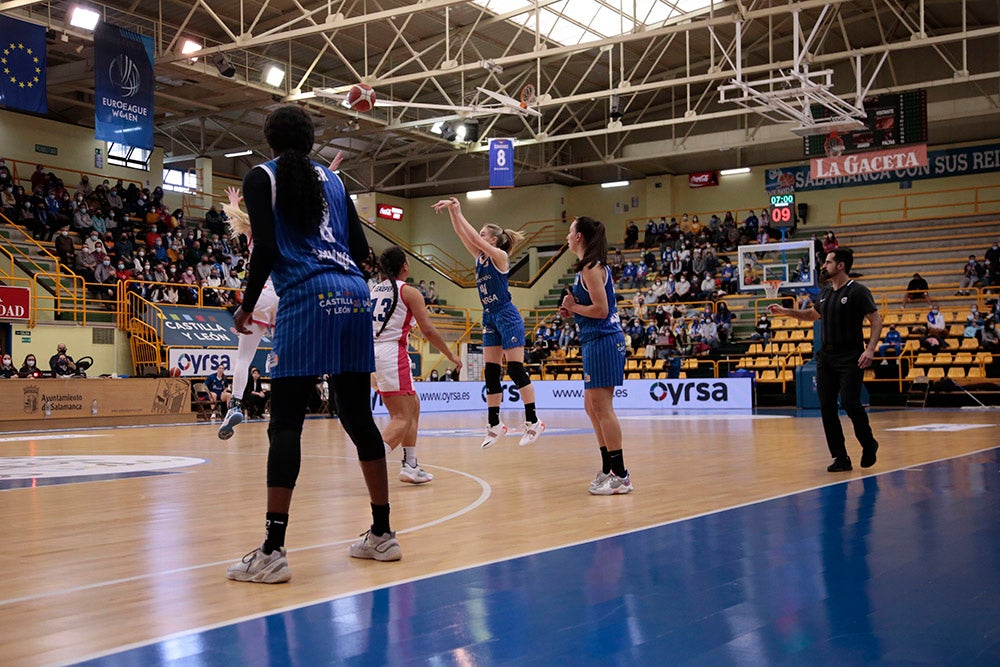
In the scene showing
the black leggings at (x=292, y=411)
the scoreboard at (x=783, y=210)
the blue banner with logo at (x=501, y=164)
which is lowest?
the black leggings at (x=292, y=411)

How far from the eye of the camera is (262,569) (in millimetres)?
3648

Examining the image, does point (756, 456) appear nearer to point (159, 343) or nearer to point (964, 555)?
point (964, 555)

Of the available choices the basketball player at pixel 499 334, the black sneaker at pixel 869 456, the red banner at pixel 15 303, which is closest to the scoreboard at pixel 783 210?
the red banner at pixel 15 303

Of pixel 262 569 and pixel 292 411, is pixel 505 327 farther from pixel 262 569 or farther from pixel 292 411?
pixel 262 569

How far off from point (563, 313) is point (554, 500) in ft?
3.69

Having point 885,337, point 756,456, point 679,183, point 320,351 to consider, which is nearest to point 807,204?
point 679,183

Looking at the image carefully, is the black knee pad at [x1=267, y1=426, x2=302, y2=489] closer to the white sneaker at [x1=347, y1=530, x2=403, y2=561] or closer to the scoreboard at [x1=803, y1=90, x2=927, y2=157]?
the white sneaker at [x1=347, y1=530, x2=403, y2=561]

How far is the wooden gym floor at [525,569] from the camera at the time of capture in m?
2.76

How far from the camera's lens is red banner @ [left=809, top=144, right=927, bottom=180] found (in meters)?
22.2

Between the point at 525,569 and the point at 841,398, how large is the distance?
4.44m

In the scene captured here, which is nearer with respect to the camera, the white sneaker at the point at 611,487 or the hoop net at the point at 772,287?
the white sneaker at the point at 611,487

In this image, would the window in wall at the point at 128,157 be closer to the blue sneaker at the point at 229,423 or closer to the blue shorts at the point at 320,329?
the blue sneaker at the point at 229,423

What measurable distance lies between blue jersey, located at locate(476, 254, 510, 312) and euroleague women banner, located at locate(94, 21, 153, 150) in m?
11.7

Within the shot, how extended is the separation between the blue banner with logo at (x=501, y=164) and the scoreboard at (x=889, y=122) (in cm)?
694
